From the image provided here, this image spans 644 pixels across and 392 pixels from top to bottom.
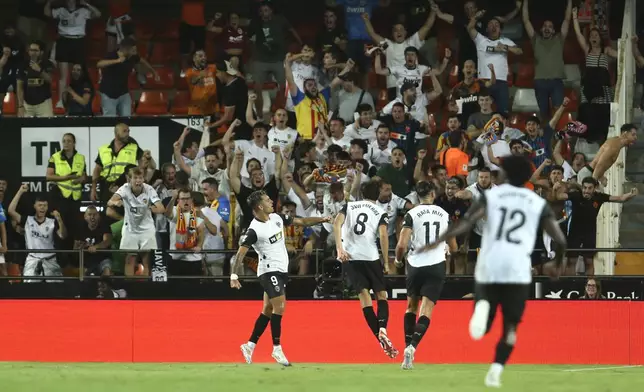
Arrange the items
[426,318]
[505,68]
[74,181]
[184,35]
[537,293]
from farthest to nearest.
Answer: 1. [184,35]
2. [505,68]
3. [74,181]
4. [537,293]
5. [426,318]

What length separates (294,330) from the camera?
61.0ft

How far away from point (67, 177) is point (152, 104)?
11.6 ft

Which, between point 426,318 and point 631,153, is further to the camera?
point 631,153

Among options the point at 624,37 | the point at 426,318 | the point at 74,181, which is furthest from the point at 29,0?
the point at 426,318

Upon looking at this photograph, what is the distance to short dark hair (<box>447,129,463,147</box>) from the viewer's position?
20.0m

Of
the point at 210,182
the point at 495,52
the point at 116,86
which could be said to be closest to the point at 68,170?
the point at 116,86

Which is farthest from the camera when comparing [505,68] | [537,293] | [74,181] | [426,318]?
[505,68]

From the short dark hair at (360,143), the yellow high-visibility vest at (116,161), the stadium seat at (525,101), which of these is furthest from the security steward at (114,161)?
the stadium seat at (525,101)

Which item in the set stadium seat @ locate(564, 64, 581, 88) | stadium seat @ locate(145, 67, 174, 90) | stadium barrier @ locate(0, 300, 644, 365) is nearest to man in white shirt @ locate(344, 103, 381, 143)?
stadium barrier @ locate(0, 300, 644, 365)

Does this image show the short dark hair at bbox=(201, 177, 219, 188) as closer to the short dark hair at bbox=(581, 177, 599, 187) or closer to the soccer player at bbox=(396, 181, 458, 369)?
the soccer player at bbox=(396, 181, 458, 369)

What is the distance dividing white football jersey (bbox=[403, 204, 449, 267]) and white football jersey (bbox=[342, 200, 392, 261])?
3.36ft

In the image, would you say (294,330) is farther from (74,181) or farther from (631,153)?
(631,153)

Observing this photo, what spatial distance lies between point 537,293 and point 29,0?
12.2 metres

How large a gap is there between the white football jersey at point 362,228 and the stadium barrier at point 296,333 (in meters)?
2.94
